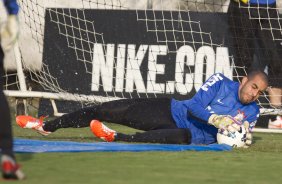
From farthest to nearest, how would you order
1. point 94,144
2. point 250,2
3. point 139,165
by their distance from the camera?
point 250,2 → point 94,144 → point 139,165

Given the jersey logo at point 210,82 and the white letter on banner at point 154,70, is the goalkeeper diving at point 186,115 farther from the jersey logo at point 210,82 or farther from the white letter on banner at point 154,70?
the white letter on banner at point 154,70

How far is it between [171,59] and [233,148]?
3439 mm

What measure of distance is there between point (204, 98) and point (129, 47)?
11.1 feet

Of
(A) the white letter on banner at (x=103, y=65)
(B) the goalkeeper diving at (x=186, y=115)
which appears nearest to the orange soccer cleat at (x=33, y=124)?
(B) the goalkeeper diving at (x=186, y=115)

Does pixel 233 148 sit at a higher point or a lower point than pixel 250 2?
lower

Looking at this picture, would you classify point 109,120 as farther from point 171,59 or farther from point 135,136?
point 171,59

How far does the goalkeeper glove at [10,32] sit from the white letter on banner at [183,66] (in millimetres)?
5755

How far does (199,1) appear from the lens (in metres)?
11.3

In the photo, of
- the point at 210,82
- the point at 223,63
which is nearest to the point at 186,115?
the point at 210,82

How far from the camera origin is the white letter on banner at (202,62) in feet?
36.3

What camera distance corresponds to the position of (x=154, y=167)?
20.1 ft

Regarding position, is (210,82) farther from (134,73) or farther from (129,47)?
(129,47)

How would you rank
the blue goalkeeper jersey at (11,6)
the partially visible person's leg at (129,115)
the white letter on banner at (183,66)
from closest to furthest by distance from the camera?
the blue goalkeeper jersey at (11,6), the partially visible person's leg at (129,115), the white letter on banner at (183,66)

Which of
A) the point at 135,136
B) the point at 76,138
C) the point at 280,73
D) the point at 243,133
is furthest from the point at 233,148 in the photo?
the point at 280,73
